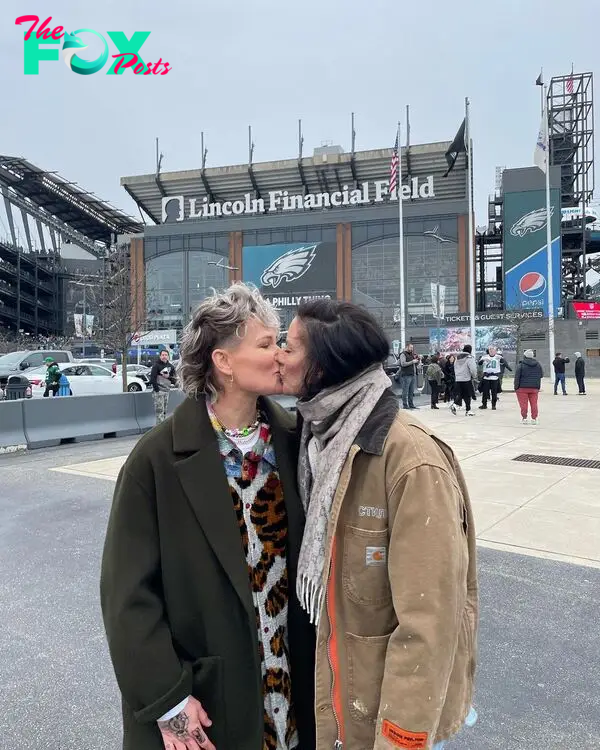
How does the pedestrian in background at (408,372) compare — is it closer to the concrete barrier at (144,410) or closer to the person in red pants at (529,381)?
the person in red pants at (529,381)

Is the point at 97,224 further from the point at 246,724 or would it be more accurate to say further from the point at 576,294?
the point at 246,724

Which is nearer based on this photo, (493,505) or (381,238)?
(493,505)

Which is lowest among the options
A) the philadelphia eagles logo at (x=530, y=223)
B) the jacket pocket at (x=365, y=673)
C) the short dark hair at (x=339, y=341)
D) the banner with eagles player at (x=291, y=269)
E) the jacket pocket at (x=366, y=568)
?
the jacket pocket at (x=365, y=673)

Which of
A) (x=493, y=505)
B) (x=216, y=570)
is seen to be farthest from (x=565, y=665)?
(x=493, y=505)

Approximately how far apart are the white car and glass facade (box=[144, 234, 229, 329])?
132 ft

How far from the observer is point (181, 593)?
1645 millimetres

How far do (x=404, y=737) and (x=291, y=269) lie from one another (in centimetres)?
5999

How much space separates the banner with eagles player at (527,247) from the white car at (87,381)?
40.5m

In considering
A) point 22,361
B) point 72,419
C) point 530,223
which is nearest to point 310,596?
point 72,419

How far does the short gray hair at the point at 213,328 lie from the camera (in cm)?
177

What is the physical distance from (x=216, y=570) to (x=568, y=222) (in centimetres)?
6335

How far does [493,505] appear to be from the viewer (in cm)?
625

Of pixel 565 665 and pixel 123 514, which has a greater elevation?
pixel 123 514

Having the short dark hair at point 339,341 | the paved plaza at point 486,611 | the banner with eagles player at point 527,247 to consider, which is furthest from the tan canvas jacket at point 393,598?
the banner with eagles player at point 527,247
